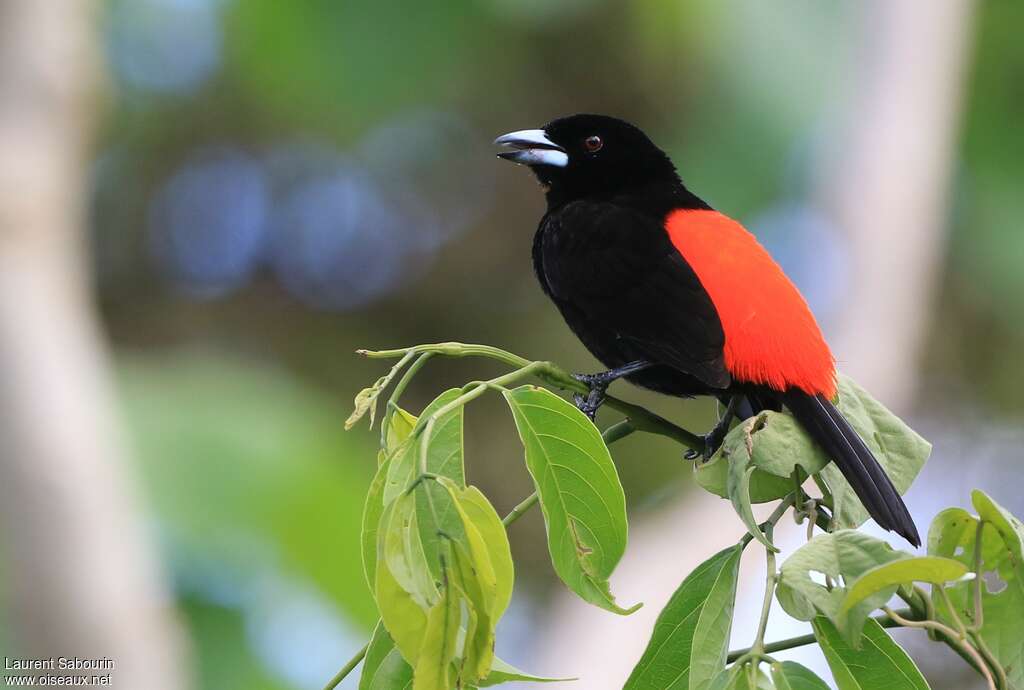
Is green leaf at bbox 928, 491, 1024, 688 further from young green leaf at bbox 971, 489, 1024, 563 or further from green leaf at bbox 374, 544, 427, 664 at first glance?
green leaf at bbox 374, 544, 427, 664

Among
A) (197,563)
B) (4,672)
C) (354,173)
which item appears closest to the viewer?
(4,672)

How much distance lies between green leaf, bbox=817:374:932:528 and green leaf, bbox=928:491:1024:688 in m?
0.16

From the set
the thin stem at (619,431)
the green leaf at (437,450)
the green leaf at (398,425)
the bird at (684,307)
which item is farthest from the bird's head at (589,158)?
the green leaf at (437,450)

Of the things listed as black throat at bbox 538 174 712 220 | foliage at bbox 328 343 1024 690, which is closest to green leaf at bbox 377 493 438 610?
foliage at bbox 328 343 1024 690

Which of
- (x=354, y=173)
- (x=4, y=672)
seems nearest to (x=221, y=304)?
(x=354, y=173)

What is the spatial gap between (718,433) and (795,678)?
3.56 feet

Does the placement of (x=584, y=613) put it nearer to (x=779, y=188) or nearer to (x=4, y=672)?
(x=4, y=672)

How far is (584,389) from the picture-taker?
1.92 m

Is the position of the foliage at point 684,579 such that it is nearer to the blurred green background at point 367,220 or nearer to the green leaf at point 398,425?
the green leaf at point 398,425

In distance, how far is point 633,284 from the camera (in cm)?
297

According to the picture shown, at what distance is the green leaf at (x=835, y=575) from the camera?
53.8 inches

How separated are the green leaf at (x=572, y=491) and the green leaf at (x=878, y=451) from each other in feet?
1.26

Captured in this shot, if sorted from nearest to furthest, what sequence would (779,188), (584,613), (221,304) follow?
(584,613)
(779,188)
(221,304)

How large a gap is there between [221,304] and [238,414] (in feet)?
6.56
